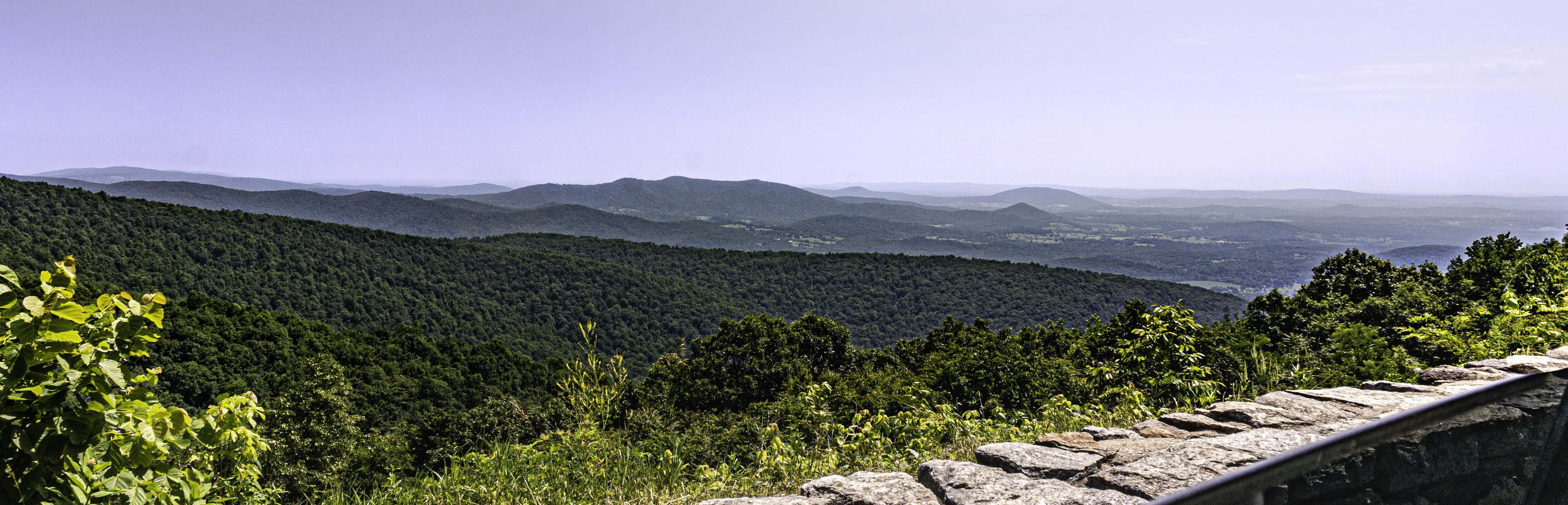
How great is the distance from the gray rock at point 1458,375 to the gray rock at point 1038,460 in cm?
212

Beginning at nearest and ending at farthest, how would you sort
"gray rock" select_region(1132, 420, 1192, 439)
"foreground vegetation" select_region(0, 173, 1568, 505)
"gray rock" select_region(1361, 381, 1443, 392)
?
"foreground vegetation" select_region(0, 173, 1568, 505)
"gray rock" select_region(1132, 420, 1192, 439)
"gray rock" select_region(1361, 381, 1443, 392)

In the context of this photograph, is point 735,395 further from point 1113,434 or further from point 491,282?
point 491,282

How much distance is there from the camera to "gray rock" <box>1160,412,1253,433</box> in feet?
8.98

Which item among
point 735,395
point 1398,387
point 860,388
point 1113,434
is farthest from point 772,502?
point 735,395

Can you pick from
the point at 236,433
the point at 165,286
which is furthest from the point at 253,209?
the point at 236,433

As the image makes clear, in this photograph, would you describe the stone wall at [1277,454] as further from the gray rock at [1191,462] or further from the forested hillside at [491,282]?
the forested hillside at [491,282]

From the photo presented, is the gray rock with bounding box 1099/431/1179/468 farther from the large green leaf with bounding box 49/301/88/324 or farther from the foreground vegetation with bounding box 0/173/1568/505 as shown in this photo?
the large green leaf with bounding box 49/301/88/324

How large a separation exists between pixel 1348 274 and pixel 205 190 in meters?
219

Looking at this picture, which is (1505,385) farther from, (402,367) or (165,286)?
(165,286)

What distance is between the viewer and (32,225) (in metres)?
49.9

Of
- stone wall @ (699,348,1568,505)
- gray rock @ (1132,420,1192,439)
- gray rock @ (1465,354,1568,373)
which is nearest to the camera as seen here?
stone wall @ (699,348,1568,505)

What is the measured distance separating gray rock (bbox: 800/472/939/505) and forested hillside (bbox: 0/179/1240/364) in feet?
171

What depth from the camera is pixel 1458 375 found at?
3.39 meters

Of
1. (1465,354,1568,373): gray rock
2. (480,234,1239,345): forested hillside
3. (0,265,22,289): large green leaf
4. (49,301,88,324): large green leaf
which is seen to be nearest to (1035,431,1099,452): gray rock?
(1465,354,1568,373): gray rock
